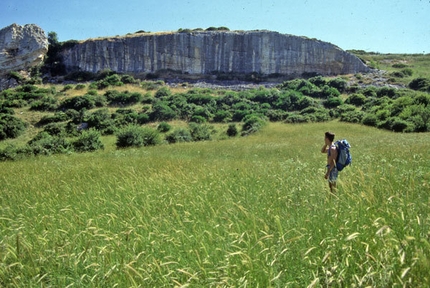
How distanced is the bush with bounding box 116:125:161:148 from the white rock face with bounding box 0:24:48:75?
3684 centimetres

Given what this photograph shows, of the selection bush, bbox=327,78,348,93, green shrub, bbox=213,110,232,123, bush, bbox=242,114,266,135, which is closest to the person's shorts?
bush, bbox=242,114,266,135

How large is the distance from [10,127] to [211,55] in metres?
32.0

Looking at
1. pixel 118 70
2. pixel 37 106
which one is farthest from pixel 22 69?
pixel 37 106

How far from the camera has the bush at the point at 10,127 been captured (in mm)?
24125

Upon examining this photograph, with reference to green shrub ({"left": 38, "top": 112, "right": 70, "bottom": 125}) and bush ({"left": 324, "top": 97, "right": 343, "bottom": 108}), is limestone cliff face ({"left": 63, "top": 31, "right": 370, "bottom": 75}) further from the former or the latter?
green shrub ({"left": 38, "top": 112, "right": 70, "bottom": 125})

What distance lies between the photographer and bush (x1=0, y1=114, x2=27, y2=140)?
24125mm

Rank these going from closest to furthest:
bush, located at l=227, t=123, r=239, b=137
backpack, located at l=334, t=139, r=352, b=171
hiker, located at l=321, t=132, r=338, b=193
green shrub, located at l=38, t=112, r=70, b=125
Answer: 1. hiker, located at l=321, t=132, r=338, b=193
2. backpack, located at l=334, t=139, r=352, b=171
3. bush, located at l=227, t=123, r=239, b=137
4. green shrub, located at l=38, t=112, r=70, b=125

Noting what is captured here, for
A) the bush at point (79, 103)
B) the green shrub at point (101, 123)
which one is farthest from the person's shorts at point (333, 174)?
the bush at point (79, 103)

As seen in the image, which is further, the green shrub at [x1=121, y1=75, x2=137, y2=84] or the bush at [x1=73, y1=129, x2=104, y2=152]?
the green shrub at [x1=121, y1=75, x2=137, y2=84]

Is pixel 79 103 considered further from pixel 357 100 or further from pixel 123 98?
pixel 357 100

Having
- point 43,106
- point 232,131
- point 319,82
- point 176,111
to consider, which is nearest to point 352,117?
point 232,131

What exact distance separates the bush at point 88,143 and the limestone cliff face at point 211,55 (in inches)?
1203

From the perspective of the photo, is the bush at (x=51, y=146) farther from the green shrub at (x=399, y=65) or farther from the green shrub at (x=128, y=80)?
the green shrub at (x=399, y=65)

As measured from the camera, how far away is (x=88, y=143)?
19875 millimetres
